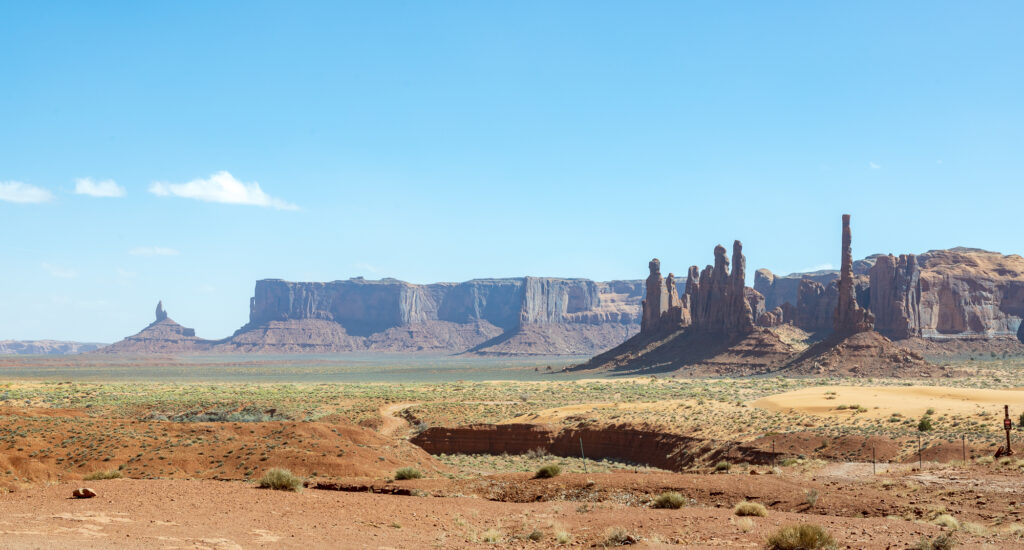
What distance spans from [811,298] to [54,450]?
140m

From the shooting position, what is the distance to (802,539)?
47.4ft

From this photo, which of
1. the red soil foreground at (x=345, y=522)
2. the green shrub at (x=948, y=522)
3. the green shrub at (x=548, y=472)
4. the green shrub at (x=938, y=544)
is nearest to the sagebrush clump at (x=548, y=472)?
the green shrub at (x=548, y=472)

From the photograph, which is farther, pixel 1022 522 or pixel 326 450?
pixel 326 450

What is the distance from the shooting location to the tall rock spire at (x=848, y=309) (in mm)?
101188

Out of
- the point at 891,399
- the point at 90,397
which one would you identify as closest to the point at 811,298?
the point at 891,399

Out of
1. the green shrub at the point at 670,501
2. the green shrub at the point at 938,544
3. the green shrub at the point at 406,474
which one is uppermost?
the green shrub at the point at 938,544

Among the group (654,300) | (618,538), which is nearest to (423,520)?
(618,538)

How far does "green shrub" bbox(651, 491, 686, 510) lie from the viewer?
64.3 ft

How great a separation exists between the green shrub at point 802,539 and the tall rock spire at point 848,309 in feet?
308

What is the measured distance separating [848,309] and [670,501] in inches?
3598

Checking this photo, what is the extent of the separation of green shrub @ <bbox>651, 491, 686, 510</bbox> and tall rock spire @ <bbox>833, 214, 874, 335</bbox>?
89.7 m

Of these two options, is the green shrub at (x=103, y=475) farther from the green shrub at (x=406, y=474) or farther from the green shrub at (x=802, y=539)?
the green shrub at (x=802, y=539)

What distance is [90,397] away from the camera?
221ft

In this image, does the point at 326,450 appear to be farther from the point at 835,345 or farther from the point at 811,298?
the point at 811,298
